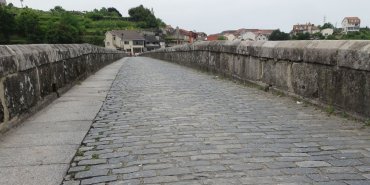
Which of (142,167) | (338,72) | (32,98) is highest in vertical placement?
(338,72)

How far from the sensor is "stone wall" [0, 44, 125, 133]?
4.26 metres

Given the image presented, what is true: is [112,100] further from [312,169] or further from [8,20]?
[8,20]

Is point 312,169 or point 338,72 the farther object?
point 338,72

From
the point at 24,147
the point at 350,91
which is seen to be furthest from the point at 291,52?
the point at 24,147

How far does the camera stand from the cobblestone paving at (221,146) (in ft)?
9.61

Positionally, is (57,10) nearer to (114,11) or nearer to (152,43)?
(114,11)

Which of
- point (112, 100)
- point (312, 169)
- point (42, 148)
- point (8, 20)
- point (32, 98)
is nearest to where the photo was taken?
point (312, 169)

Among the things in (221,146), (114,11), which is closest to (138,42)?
(114,11)

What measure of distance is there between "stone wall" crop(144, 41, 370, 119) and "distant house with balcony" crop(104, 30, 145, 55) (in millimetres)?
105655

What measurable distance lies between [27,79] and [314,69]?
4.15m

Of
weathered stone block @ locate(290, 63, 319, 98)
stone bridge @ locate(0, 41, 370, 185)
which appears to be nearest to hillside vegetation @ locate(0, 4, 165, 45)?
stone bridge @ locate(0, 41, 370, 185)

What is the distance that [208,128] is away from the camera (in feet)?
14.8

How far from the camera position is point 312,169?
305cm

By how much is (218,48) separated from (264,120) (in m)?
6.69
